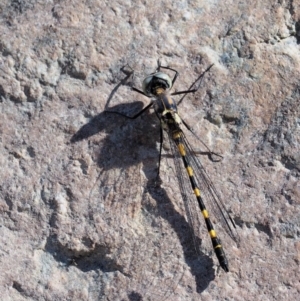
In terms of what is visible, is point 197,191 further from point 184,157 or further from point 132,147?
point 132,147

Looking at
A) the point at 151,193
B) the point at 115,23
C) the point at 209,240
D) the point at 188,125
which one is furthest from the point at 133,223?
the point at 115,23

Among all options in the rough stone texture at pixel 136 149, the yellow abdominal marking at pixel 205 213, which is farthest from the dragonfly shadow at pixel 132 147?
the yellow abdominal marking at pixel 205 213

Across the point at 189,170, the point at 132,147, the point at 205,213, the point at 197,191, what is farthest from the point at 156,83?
the point at 205,213

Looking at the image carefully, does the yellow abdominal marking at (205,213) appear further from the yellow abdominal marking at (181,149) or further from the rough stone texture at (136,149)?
the yellow abdominal marking at (181,149)

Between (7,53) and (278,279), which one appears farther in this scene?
(7,53)

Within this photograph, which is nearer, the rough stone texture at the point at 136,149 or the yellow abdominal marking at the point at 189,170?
the rough stone texture at the point at 136,149

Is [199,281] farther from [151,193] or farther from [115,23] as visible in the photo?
[115,23]
